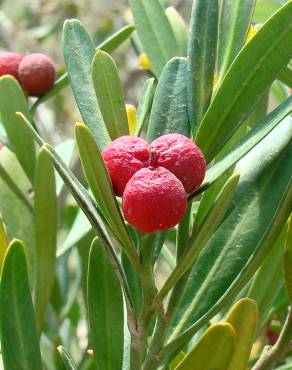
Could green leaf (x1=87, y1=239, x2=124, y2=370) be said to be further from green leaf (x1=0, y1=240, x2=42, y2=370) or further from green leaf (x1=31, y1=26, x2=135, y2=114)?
green leaf (x1=31, y1=26, x2=135, y2=114)

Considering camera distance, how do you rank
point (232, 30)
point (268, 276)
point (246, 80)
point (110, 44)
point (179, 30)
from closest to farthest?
point (246, 80) < point (232, 30) < point (268, 276) < point (110, 44) < point (179, 30)

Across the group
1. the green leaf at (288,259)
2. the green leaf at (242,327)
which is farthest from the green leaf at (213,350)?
the green leaf at (288,259)

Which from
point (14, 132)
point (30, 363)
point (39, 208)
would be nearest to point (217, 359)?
point (30, 363)

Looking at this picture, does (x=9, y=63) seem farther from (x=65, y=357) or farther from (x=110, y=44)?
(x=65, y=357)

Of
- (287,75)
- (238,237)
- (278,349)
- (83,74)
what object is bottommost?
(278,349)

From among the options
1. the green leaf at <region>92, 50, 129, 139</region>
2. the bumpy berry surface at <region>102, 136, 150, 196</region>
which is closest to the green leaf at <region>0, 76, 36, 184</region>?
the green leaf at <region>92, 50, 129, 139</region>

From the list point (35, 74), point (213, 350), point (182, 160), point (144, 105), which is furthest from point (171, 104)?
point (35, 74)

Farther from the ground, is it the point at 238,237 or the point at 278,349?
the point at 238,237

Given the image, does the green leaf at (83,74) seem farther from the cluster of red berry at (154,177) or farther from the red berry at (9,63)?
the red berry at (9,63)
